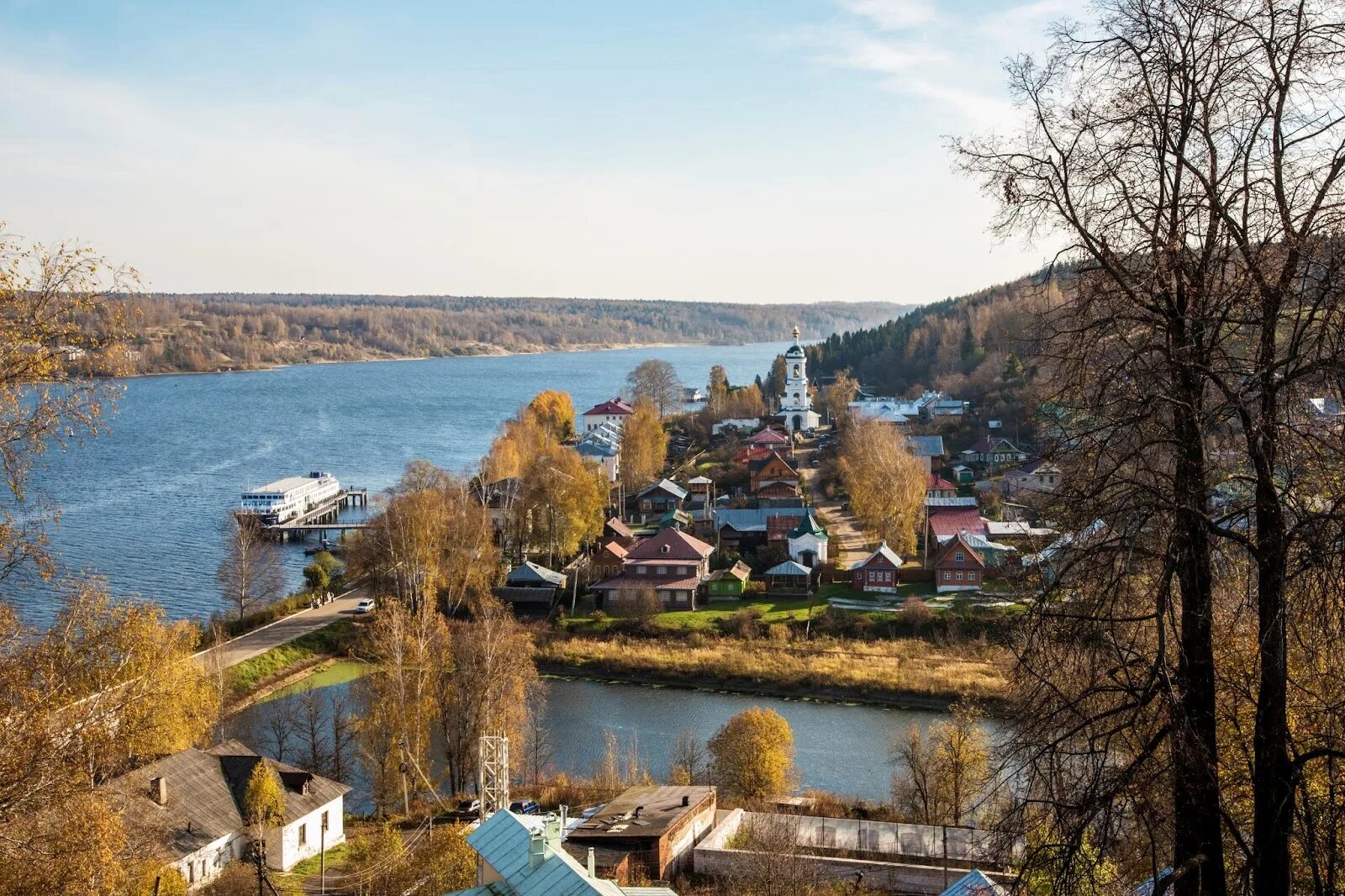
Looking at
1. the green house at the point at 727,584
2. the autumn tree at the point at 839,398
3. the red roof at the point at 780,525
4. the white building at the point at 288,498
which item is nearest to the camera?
the green house at the point at 727,584

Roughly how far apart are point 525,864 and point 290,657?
1774cm

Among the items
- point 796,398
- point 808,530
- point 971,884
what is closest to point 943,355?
point 796,398

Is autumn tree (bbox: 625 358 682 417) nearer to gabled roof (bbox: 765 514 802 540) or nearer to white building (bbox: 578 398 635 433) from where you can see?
white building (bbox: 578 398 635 433)

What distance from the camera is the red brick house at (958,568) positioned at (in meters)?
27.7

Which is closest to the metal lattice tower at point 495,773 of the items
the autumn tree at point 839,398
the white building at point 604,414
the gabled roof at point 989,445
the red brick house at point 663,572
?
the red brick house at point 663,572

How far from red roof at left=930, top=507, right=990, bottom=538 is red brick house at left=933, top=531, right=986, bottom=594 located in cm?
199

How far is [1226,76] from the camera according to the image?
4.07m

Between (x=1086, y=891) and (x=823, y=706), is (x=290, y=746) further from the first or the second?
(x=1086, y=891)

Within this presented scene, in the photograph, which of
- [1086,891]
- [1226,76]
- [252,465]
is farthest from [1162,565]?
[252,465]

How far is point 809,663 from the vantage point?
77.4ft

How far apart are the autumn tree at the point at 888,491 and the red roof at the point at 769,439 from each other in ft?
34.4

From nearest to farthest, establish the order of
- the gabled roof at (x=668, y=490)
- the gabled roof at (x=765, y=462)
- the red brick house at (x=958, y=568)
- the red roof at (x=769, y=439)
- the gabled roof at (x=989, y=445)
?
the red brick house at (x=958, y=568)
the gabled roof at (x=668, y=490)
the gabled roof at (x=765, y=462)
the gabled roof at (x=989, y=445)
the red roof at (x=769, y=439)

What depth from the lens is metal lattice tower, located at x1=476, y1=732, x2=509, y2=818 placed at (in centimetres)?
1308

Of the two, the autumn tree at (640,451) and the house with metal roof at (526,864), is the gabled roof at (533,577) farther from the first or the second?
the house with metal roof at (526,864)
